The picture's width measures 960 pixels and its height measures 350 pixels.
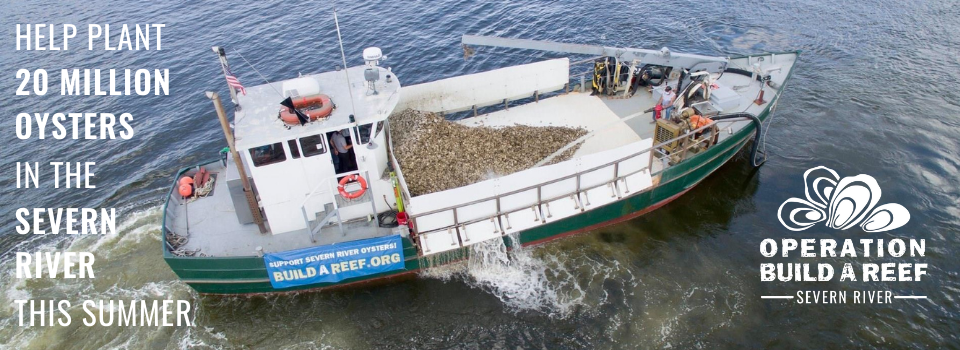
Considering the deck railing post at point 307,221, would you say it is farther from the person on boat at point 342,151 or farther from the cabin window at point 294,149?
the person on boat at point 342,151

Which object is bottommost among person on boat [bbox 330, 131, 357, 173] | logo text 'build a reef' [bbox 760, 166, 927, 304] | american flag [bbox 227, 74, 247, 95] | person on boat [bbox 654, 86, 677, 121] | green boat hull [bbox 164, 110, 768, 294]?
logo text 'build a reef' [bbox 760, 166, 927, 304]

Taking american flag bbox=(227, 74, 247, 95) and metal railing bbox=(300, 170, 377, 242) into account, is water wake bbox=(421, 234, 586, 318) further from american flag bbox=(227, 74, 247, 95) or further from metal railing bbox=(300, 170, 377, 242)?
american flag bbox=(227, 74, 247, 95)

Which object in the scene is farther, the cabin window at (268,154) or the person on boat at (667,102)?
the person on boat at (667,102)

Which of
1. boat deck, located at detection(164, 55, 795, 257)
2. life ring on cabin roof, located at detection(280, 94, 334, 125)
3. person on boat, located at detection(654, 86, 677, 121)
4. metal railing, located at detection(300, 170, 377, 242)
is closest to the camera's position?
life ring on cabin roof, located at detection(280, 94, 334, 125)

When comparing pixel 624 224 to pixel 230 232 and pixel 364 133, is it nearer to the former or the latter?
pixel 364 133

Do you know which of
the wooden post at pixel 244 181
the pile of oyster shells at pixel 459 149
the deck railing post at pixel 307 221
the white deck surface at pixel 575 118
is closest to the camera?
the wooden post at pixel 244 181

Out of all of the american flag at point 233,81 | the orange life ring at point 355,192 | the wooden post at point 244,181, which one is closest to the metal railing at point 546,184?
the orange life ring at point 355,192

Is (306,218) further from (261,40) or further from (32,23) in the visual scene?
(32,23)

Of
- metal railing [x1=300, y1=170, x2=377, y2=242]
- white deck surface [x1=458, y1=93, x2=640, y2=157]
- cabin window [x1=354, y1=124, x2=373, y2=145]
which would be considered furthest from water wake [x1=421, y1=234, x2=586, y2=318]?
cabin window [x1=354, y1=124, x2=373, y2=145]
